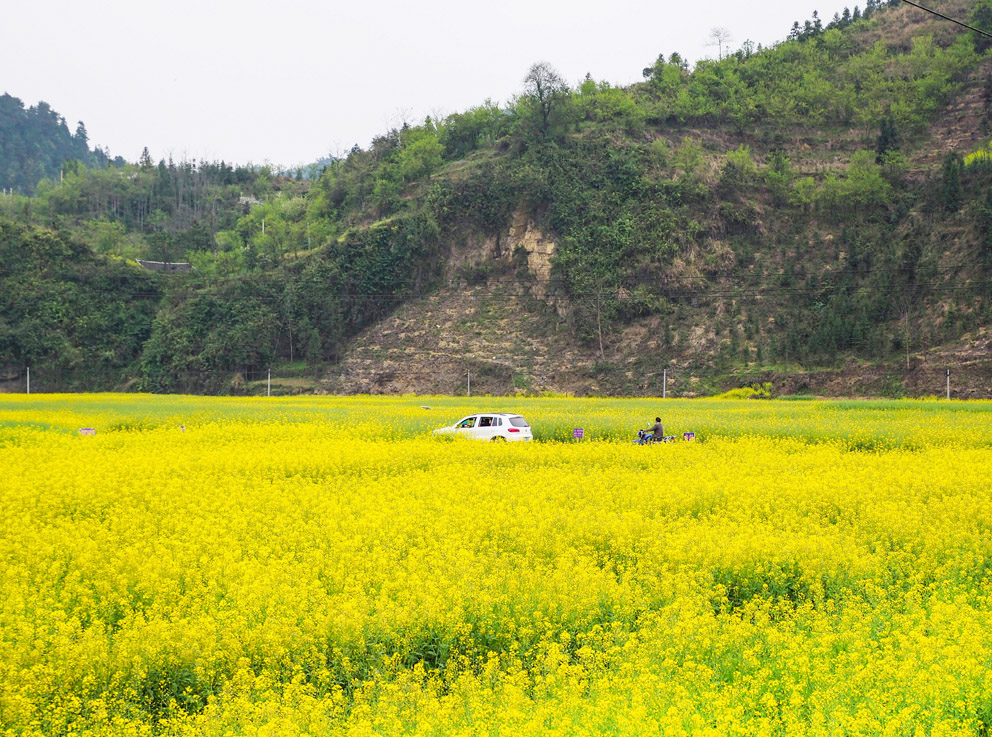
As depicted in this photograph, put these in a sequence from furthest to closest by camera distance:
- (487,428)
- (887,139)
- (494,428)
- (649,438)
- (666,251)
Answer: (887,139) → (666,251) → (487,428) → (494,428) → (649,438)

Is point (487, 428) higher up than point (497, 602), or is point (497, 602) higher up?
point (487, 428)

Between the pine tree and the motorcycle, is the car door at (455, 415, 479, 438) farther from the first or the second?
the pine tree

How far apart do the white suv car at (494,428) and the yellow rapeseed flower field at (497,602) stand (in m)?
8.94

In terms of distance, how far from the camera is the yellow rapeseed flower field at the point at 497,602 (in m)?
6.98

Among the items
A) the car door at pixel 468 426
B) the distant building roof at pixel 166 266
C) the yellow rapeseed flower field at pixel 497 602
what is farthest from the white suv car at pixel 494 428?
the distant building roof at pixel 166 266

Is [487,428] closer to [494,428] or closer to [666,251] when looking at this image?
[494,428]

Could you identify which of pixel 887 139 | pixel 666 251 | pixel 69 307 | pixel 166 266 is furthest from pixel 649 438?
pixel 166 266

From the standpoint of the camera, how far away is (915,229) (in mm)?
66250

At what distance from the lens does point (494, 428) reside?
2950 cm

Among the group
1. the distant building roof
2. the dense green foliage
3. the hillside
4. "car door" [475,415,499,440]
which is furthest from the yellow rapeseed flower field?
the distant building roof

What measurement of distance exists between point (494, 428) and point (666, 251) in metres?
49.4

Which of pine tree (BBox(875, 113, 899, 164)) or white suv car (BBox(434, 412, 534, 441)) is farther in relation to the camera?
pine tree (BBox(875, 113, 899, 164))

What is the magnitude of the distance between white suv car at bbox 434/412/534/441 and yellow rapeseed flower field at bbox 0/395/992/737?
8936 millimetres

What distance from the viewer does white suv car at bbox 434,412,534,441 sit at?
29328 millimetres
